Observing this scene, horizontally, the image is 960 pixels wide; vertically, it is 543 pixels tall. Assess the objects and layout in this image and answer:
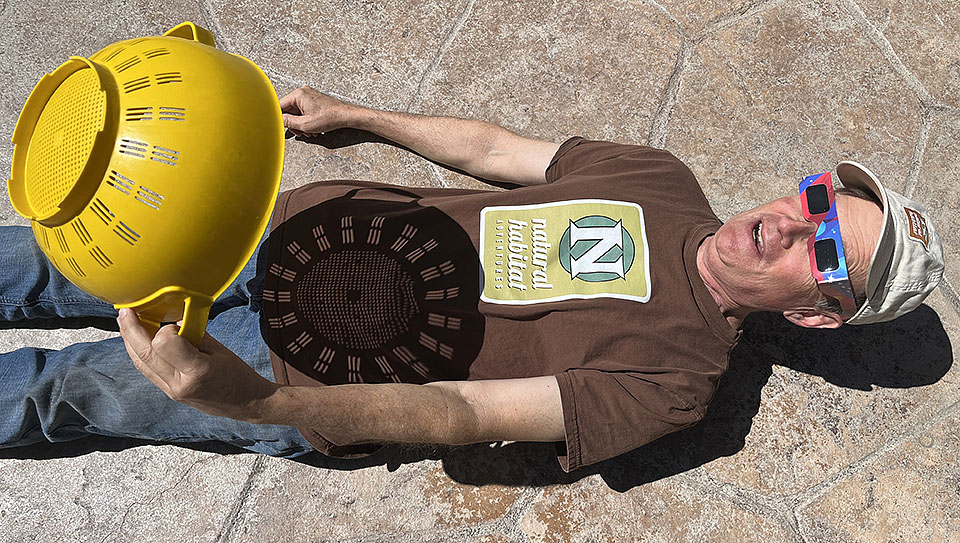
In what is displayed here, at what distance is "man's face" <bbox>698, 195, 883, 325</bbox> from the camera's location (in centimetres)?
194

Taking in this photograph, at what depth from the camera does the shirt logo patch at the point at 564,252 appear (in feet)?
6.44

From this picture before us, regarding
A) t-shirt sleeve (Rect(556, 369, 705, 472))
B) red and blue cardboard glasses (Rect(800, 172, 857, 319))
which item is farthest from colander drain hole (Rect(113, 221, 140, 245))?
red and blue cardboard glasses (Rect(800, 172, 857, 319))

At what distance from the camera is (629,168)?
2166mm

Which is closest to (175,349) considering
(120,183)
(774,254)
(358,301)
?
(120,183)

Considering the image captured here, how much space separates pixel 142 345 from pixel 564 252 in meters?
1.14

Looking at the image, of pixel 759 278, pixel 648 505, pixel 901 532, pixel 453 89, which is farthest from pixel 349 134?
pixel 901 532

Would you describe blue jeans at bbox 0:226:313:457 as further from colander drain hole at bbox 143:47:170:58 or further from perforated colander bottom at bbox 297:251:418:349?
colander drain hole at bbox 143:47:170:58

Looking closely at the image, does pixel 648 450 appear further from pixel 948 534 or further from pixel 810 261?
pixel 948 534

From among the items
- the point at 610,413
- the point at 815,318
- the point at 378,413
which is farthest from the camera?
the point at 815,318

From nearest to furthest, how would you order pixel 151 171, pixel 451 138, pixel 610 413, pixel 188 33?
pixel 151 171 < pixel 188 33 < pixel 610 413 < pixel 451 138

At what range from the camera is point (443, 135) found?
2.43 meters

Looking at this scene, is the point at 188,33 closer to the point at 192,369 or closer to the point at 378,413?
the point at 192,369

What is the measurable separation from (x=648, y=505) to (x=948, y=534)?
1.04 m

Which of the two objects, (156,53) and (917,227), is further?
(917,227)
